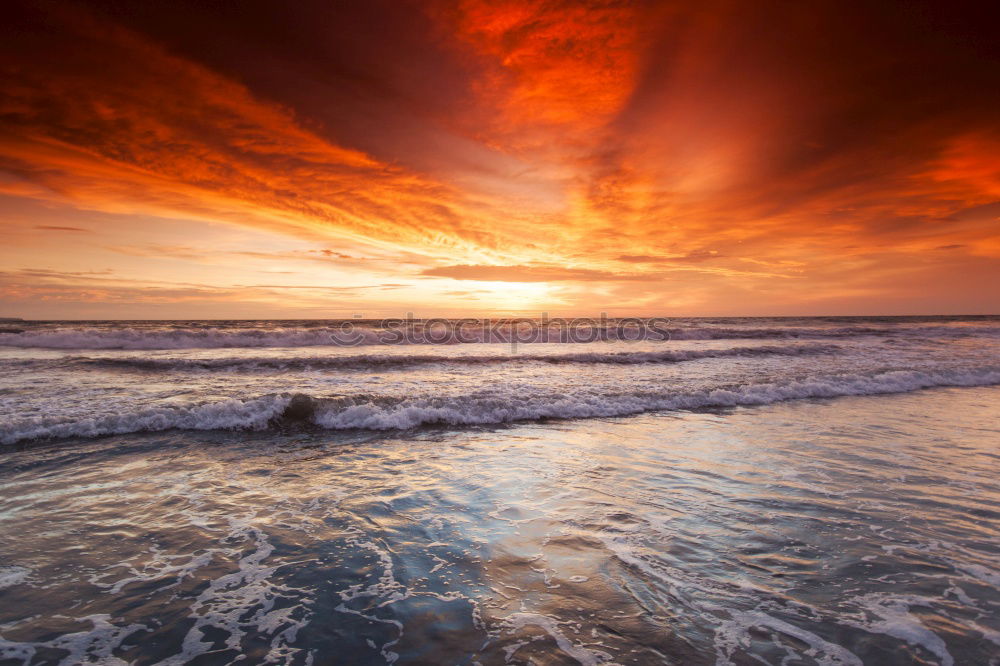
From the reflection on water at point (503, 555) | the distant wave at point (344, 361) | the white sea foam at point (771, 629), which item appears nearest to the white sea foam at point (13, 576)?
the reflection on water at point (503, 555)

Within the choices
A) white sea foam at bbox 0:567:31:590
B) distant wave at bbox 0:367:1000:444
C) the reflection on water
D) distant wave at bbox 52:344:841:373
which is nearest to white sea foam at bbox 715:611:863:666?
the reflection on water

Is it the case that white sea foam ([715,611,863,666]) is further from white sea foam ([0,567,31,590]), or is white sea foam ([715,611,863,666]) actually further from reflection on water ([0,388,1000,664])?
white sea foam ([0,567,31,590])

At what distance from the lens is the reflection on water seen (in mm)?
3246

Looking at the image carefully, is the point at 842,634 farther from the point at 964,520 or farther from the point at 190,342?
the point at 190,342

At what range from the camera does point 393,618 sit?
3.54 meters

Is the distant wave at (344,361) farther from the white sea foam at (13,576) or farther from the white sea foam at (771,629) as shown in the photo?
the white sea foam at (771,629)

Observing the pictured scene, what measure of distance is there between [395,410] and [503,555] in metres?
6.81

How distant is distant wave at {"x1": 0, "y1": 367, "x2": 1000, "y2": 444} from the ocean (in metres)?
0.07

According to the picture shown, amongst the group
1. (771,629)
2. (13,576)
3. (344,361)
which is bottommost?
(13,576)

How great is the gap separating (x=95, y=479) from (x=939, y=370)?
79.8 ft

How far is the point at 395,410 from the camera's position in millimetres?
10797

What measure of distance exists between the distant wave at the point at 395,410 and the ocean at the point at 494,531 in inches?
2.8

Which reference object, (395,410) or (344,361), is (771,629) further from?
(344,361)

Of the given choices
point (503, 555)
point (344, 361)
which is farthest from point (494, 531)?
point (344, 361)
